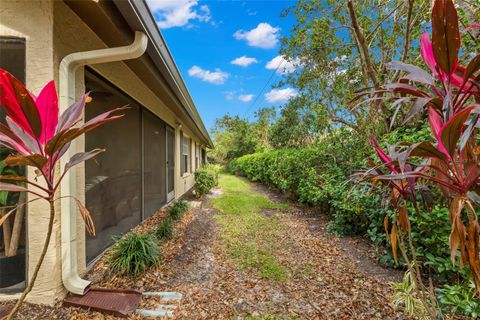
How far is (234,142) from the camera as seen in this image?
24.6 metres

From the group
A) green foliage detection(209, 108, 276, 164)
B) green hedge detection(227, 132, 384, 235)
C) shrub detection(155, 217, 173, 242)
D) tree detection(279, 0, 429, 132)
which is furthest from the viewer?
green foliage detection(209, 108, 276, 164)

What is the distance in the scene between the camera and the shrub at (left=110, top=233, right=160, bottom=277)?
8.76 ft

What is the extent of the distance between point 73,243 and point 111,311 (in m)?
0.78

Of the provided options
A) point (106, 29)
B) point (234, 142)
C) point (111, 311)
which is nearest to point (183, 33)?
point (106, 29)

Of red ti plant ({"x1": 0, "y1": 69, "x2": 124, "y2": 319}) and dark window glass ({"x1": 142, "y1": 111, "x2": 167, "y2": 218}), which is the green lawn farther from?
red ti plant ({"x1": 0, "y1": 69, "x2": 124, "y2": 319})

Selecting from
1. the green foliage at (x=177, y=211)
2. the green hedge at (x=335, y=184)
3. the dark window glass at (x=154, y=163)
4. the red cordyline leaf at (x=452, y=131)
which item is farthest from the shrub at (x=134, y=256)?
the red cordyline leaf at (x=452, y=131)

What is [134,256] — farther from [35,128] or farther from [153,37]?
[153,37]

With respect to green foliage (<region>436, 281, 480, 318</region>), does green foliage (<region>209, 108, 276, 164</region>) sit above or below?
above

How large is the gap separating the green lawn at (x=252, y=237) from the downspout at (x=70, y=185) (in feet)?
6.35

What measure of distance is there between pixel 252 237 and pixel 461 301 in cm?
286

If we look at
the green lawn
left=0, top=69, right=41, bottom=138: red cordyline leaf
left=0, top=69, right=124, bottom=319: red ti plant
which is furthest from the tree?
left=0, top=69, right=41, bottom=138: red cordyline leaf

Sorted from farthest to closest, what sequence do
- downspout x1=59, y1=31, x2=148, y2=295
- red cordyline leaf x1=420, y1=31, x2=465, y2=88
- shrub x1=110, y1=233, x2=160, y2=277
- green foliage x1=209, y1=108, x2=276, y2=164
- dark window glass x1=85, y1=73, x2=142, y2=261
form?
1. green foliage x1=209, y1=108, x2=276, y2=164
2. dark window glass x1=85, y1=73, x2=142, y2=261
3. shrub x1=110, y1=233, x2=160, y2=277
4. downspout x1=59, y1=31, x2=148, y2=295
5. red cordyline leaf x1=420, y1=31, x2=465, y2=88

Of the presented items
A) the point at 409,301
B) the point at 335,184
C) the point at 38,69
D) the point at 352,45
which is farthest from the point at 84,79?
the point at 352,45

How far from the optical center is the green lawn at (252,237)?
10.1 ft
